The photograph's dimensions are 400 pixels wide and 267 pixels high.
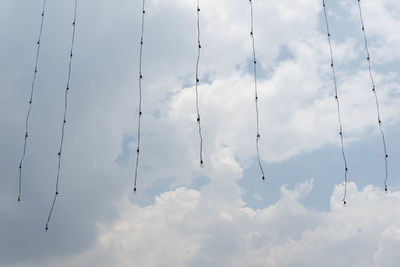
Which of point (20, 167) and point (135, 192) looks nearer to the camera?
point (135, 192)

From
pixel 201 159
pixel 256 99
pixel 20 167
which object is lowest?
pixel 20 167

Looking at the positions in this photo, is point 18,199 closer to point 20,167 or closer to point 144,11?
point 20,167

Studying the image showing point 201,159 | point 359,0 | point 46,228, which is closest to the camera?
point 201,159

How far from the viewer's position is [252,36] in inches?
756

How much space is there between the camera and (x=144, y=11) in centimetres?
1984

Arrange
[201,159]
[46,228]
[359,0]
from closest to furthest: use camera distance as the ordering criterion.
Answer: [201,159] < [46,228] < [359,0]

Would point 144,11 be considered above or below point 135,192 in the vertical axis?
above

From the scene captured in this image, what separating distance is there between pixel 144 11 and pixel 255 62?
5533mm

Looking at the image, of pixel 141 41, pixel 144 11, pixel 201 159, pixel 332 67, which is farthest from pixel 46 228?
pixel 332 67

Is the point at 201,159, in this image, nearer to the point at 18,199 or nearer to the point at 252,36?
the point at 252,36

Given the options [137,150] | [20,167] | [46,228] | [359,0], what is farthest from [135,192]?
[359,0]

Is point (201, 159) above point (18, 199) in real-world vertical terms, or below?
above

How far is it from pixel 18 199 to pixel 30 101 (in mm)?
4609

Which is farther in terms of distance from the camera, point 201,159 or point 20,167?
point 20,167
